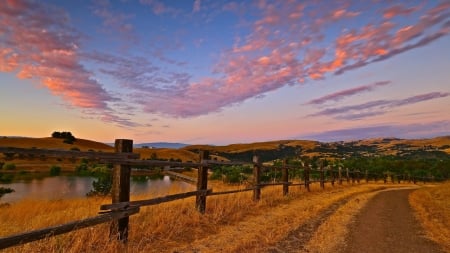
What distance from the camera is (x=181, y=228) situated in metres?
8.41

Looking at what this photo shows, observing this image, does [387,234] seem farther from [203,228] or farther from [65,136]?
[65,136]

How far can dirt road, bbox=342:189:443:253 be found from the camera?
7.30 meters

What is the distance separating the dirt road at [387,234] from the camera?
A: 7.30 metres

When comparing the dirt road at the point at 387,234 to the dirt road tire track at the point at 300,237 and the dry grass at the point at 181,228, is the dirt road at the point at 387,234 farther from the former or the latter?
the dry grass at the point at 181,228

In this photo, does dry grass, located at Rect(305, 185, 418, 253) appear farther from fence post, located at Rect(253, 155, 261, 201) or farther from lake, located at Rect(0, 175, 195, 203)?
lake, located at Rect(0, 175, 195, 203)

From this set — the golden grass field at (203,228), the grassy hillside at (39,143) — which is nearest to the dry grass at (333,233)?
the golden grass field at (203,228)

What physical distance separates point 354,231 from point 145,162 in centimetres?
541

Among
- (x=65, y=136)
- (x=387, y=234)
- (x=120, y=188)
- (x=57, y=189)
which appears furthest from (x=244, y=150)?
(x=120, y=188)

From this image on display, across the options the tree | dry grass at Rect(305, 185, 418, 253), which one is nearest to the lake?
dry grass at Rect(305, 185, 418, 253)

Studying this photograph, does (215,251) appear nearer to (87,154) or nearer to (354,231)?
(87,154)

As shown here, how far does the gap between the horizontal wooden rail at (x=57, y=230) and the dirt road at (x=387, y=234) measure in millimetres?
4437

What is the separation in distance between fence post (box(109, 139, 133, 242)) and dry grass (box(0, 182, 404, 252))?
0.23 meters

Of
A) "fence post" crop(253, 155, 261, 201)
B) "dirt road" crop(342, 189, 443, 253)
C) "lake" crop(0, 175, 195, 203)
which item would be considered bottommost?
"lake" crop(0, 175, 195, 203)

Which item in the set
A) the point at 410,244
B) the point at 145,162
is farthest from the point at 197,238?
the point at 410,244
